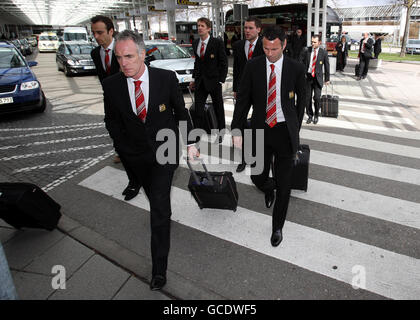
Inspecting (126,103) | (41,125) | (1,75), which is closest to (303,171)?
(126,103)

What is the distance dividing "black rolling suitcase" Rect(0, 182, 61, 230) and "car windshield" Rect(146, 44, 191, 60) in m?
9.58

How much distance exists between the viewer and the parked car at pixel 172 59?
11125 mm

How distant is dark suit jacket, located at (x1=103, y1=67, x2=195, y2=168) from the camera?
2850 mm

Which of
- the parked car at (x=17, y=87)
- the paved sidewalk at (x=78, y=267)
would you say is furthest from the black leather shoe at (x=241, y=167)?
the parked car at (x=17, y=87)

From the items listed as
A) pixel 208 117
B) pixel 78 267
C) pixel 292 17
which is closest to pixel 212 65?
pixel 208 117

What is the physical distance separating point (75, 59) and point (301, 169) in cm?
1520

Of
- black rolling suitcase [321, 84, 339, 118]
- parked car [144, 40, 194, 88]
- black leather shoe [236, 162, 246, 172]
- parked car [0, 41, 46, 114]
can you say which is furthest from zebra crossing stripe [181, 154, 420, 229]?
parked car [144, 40, 194, 88]

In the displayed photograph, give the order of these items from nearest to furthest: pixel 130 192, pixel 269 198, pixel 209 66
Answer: pixel 269 198, pixel 130 192, pixel 209 66

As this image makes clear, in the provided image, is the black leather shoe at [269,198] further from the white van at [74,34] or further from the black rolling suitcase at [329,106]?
the white van at [74,34]

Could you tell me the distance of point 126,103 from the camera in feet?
9.30

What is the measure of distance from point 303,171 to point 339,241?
1.16 m

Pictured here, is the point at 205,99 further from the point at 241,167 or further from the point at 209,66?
the point at 241,167

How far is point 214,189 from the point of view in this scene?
3.81 meters
